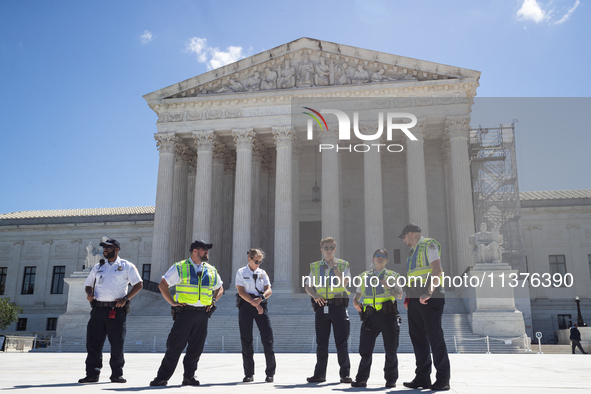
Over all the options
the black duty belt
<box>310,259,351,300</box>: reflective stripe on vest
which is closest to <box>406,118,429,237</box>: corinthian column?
<box>310,259,351,300</box>: reflective stripe on vest

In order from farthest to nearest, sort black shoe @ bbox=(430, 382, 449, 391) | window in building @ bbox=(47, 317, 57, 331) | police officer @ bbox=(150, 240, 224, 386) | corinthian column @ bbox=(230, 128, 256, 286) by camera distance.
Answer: window in building @ bbox=(47, 317, 57, 331)
corinthian column @ bbox=(230, 128, 256, 286)
police officer @ bbox=(150, 240, 224, 386)
black shoe @ bbox=(430, 382, 449, 391)

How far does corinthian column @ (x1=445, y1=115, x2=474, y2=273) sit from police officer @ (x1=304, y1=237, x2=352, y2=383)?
23.5 metres

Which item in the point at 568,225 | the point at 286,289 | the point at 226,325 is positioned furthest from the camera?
the point at 568,225

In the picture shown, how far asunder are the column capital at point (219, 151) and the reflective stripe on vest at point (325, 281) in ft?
89.9

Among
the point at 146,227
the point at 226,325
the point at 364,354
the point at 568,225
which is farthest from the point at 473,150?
the point at 364,354

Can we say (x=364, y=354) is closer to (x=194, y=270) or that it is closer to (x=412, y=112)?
(x=194, y=270)

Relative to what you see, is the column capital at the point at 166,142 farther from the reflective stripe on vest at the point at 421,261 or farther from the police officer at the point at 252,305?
the reflective stripe on vest at the point at 421,261

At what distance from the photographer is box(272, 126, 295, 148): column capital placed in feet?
111

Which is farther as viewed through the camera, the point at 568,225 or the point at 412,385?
the point at 568,225

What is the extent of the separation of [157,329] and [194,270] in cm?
1892

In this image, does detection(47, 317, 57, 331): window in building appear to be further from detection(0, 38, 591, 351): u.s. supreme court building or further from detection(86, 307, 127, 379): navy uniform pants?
detection(86, 307, 127, 379): navy uniform pants

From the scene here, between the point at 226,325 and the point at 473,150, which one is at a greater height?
the point at 473,150

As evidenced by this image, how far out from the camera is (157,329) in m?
25.7

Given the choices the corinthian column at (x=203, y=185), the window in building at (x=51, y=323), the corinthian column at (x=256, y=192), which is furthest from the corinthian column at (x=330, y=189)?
the window in building at (x=51, y=323)
